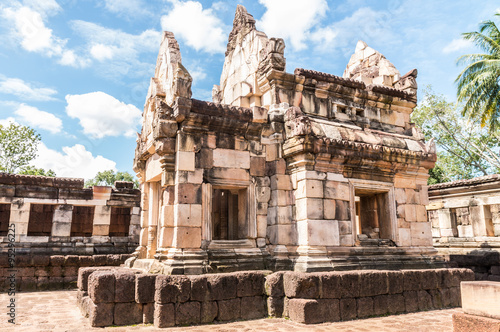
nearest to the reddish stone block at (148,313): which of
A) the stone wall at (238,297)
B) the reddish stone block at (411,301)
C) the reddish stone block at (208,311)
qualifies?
the stone wall at (238,297)

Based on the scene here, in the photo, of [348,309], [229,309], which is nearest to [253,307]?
[229,309]

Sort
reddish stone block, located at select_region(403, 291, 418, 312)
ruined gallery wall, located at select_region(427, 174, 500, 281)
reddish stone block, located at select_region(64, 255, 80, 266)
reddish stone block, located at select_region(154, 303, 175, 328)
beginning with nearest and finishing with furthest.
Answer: reddish stone block, located at select_region(154, 303, 175, 328) → reddish stone block, located at select_region(403, 291, 418, 312) → ruined gallery wall, located at select_region(427, 174, 500, 281) → reddish stone block, located at select_region(64, 255, 80, 266)

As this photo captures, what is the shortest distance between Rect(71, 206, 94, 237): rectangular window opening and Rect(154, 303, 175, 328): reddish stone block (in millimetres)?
8400

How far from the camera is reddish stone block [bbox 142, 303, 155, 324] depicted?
6.51 m

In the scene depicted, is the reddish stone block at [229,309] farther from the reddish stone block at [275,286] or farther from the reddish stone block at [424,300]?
the reddish stone block at [424,300]

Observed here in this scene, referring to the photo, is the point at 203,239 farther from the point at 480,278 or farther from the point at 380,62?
the point at 480,278

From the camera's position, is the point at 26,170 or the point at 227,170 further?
the point at 26,170

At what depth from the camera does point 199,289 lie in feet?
21.4

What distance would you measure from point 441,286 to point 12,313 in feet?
28.6

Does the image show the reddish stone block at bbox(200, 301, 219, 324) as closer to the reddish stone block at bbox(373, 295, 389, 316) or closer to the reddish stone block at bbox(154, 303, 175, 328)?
the reddish stone block at bbox(154, 303, 175, 328)

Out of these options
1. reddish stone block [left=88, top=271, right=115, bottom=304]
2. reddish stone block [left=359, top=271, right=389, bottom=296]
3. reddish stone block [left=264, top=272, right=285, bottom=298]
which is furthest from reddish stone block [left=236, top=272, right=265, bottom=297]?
reddish stone block [left=88, top=271, right=115, bottom=304]

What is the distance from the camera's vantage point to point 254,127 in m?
8.32

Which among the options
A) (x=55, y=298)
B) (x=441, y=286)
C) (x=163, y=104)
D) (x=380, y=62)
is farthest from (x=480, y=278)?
(x=55, y=298)

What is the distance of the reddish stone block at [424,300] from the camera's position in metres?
7.84
